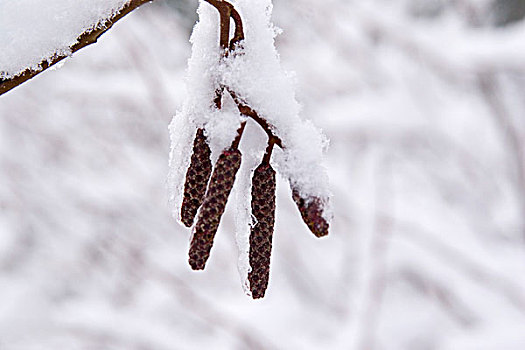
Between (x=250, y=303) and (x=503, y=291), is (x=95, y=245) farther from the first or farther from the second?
(x=503, y=291)

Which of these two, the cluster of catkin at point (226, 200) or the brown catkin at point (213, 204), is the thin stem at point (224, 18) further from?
the brown catkin at point (213, 204)

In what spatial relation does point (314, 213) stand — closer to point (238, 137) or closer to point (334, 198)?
point (238, 137)

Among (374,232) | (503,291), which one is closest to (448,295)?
(503,291)

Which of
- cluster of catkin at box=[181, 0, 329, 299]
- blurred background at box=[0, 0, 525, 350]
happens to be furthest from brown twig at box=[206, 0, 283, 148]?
blurred background at box=[0, 0, 525, 350]

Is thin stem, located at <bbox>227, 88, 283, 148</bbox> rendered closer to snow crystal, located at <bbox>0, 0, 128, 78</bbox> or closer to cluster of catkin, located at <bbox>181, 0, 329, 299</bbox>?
cluster of catkin, located at <bbox>181, 0, 329, 299</bbox>

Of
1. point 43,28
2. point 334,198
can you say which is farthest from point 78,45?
point 334,198

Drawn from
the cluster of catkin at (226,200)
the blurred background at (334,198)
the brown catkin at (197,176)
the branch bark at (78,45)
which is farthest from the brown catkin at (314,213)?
the blurred background at (334,198)
